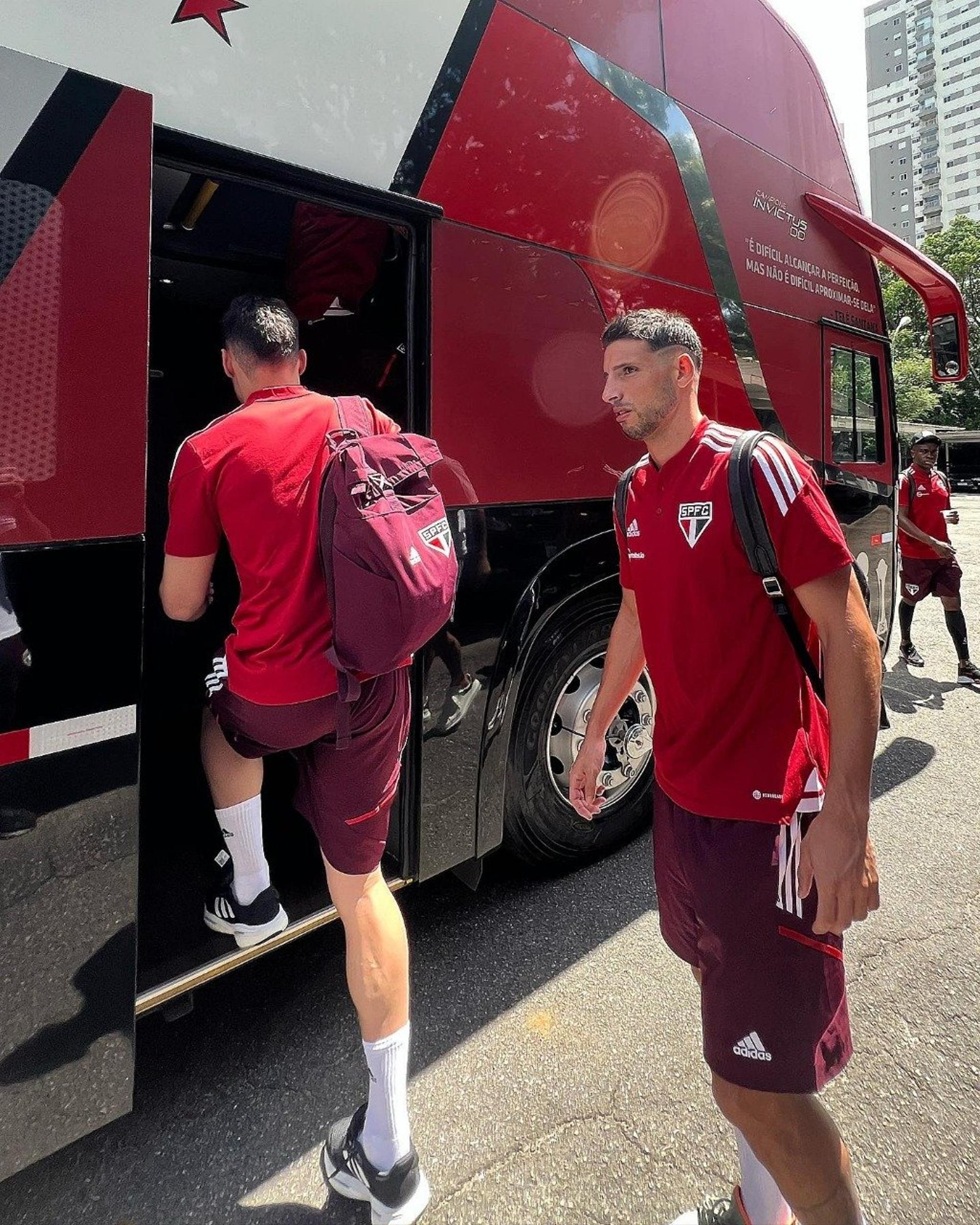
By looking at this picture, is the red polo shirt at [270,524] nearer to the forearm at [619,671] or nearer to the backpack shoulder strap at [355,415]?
the backpack shoulder strap at [355,415]

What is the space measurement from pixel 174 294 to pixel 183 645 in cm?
154

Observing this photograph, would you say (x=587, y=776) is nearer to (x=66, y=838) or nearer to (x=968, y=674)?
(x=66, y=838)

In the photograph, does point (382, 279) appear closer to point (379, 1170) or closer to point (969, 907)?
point (379, 1170)

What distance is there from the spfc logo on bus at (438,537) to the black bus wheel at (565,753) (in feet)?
3.45

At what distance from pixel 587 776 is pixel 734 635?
68 centimetres

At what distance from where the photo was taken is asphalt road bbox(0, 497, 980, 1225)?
1789 mm

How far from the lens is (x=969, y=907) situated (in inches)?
116

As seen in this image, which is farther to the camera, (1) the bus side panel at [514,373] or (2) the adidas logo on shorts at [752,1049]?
(1) the bus side panel at [514,373]

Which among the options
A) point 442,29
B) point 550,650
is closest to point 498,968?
point 550,650

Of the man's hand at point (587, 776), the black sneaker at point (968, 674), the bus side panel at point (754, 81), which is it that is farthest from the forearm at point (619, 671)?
the black sneaker at point (968, 674)

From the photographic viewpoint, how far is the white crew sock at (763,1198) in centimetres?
154

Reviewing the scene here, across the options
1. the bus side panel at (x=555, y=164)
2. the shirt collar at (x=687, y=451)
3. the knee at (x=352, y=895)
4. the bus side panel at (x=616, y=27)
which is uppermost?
the bus side panel at (x=616, y=27)

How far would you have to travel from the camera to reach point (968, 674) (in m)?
5.98

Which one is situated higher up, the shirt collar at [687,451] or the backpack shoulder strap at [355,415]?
the backpack shoulder strap at [355,415]
